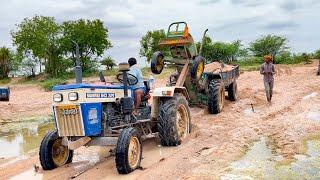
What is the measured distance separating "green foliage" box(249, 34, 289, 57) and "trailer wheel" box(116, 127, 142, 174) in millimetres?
57942

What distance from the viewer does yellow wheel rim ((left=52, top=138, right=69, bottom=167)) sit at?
8.88 meters

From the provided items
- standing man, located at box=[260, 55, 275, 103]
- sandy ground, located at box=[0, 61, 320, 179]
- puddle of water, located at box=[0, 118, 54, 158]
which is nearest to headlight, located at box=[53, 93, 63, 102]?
sandy ground, located at box=[0, 61, 320, 179]

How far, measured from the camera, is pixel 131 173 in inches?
309

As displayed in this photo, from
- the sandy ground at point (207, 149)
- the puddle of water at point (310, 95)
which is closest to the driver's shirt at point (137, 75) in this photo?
the sandy ground at point (207, 149)

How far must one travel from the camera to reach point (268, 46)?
6500 cm

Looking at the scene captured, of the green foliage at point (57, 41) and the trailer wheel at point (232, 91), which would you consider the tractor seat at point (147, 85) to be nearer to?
the trailer wheel at point (232, 91)

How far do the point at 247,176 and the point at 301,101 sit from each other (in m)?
8.63

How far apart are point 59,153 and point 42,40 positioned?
43245 millimetres

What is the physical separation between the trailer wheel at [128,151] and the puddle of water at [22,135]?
397 cm

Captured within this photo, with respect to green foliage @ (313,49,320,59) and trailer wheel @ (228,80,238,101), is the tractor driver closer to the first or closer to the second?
trailer wheel @ (228,80,238,101)

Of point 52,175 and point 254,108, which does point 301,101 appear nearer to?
point 254,108

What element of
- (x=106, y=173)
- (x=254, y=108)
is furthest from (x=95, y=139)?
(x=254, y=108)

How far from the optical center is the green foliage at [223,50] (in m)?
54.5

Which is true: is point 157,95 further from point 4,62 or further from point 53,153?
point 4,62
